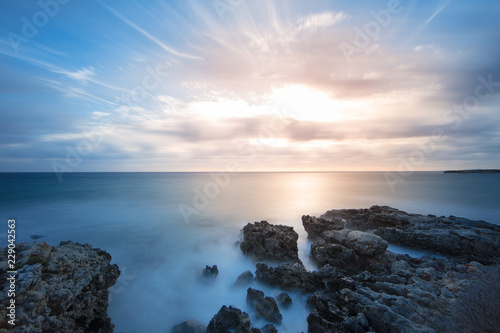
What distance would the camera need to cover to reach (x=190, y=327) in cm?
880

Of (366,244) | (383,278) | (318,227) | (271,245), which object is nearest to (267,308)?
(271,245)

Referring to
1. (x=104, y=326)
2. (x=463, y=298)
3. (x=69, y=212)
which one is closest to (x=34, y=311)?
(x=104, y=326)

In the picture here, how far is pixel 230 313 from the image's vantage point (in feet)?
27.1

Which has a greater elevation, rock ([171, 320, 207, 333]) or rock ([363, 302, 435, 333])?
rock ([363, 302, 435, 333])

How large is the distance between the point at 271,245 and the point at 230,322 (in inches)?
262

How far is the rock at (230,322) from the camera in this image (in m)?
7.94

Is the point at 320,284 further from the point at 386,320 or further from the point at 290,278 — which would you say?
the point at 386,320

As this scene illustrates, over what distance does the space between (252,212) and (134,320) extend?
855 inches

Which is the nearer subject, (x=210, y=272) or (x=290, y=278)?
(x=290, y=278)

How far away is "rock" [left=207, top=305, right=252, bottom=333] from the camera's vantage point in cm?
794

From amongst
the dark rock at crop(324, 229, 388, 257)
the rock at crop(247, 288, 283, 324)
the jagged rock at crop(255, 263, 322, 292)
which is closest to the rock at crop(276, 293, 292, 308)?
the rock at crop(247, 288, 283, 324)

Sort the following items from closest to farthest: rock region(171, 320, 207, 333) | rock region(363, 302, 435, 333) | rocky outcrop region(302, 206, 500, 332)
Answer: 1. rock region(363, 302, 435, 333)
2. rocky outcrop region(302, 206, 500, 332)
3. rock region(171, 320, 207, 333)

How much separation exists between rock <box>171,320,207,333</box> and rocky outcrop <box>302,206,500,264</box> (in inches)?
444

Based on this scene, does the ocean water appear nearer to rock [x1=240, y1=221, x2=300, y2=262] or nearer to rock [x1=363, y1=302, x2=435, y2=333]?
rock [x1=240, y1=221, x2=300, y2=262]
